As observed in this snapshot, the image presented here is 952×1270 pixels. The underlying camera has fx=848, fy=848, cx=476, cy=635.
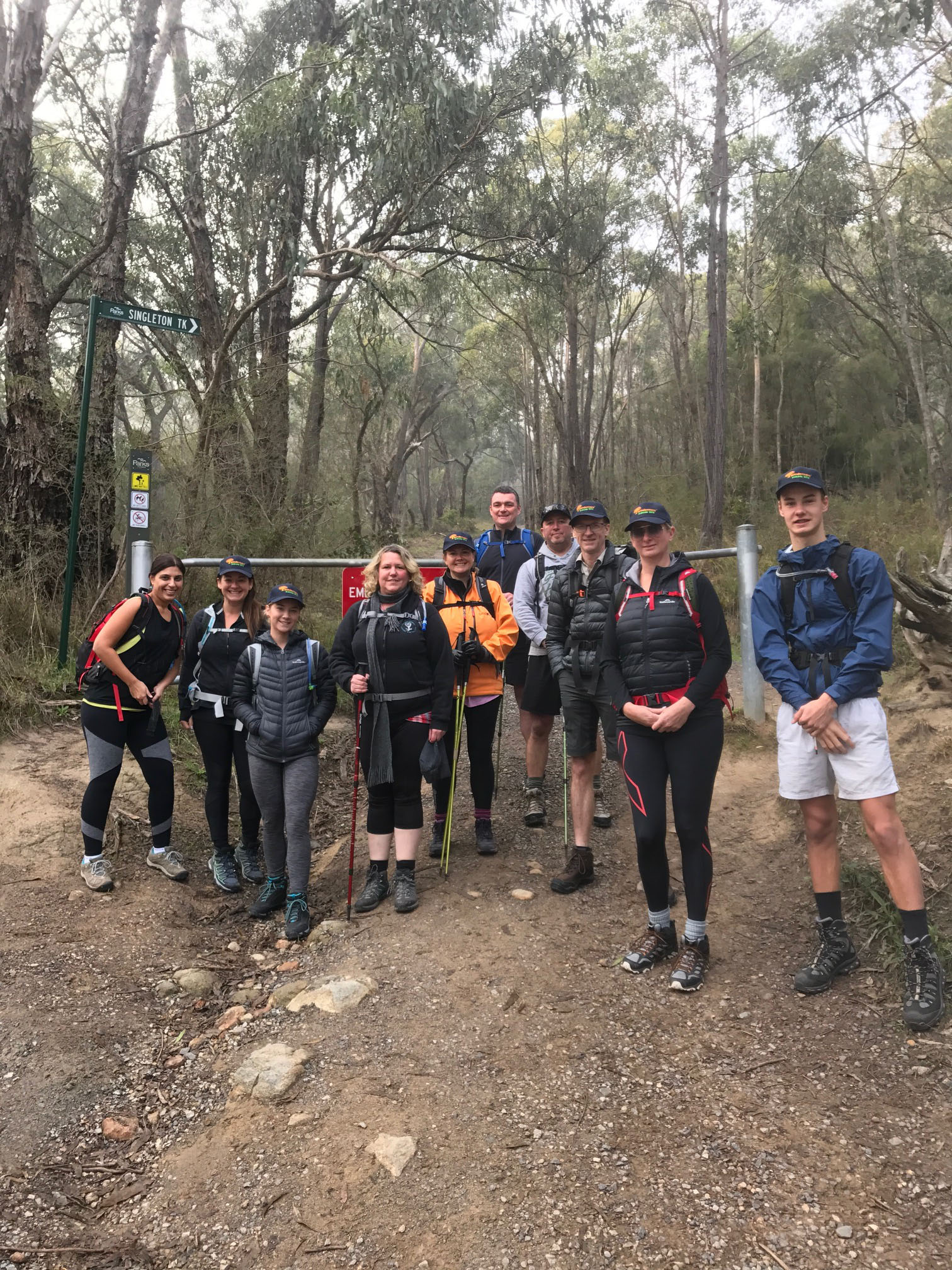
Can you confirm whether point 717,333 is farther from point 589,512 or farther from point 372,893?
point 372,893

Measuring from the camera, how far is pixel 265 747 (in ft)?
13.9

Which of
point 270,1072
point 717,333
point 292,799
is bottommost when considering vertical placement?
point 270,1072

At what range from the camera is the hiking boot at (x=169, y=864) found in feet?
15.1

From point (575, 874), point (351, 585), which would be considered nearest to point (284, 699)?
point (575, 874)

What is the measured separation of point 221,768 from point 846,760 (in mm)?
3195

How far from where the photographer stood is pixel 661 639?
3.47 m

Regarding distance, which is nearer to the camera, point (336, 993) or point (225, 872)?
point (336, 993)

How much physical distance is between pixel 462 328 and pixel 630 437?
7524mm

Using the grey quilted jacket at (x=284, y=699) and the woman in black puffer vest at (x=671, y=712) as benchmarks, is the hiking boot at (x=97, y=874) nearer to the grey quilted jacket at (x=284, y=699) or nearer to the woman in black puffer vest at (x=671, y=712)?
the grey quilted jacket at (x=284, y=699)

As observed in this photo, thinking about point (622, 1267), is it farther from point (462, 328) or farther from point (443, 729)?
point (462, 328)

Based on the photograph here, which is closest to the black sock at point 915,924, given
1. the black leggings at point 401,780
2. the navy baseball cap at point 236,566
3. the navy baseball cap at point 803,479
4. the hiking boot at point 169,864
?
the navy baseball cap at point 803,479

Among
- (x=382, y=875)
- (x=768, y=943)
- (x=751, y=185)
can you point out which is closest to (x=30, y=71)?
(x=382, y=875)

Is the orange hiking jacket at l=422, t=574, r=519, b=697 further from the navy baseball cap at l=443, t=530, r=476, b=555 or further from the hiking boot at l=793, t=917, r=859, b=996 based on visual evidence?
the hiking boot at l=793, t=917, r=859, b=996

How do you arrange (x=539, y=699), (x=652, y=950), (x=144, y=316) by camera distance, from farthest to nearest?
(x=144, y=316), (x=539, y=699), (x=652, y=950)
